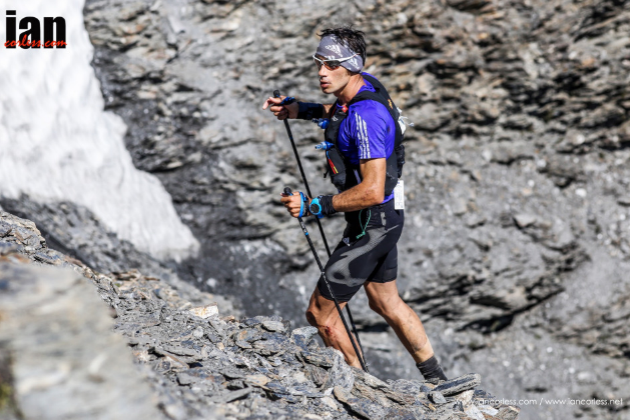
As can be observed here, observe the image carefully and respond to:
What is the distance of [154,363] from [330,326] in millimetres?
2071

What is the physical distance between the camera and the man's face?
5.10m

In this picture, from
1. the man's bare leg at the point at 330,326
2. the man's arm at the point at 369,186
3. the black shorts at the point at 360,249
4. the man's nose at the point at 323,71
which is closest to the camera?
the man's arm at the point at 369,186

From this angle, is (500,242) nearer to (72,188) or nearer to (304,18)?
(304,18)

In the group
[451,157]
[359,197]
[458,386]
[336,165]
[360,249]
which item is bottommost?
[458,386]

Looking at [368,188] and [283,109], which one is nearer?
[368,188]

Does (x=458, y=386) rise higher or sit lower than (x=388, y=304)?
lower

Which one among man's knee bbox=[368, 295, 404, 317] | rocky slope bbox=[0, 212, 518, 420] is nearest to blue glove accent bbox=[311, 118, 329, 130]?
man's knee bbox=[368, 295, 404, 317]

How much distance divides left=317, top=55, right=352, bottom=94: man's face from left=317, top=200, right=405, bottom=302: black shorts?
1.23m

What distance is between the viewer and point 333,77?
16.8 ft

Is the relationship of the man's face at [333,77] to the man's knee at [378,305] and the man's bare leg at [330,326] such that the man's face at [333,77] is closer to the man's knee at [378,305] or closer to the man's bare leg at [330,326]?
the man's bare leg at [330,326]

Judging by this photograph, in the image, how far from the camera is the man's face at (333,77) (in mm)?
5102

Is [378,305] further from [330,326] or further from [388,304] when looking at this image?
[330,326]

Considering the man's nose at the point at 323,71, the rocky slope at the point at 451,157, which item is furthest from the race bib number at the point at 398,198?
the rocky slope at the point at 451,157

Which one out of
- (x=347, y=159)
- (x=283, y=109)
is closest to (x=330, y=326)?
(x=347, y=159)
